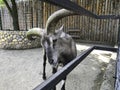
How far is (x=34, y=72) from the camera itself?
4.64m

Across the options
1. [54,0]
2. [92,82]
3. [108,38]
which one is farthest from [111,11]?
[54,0]

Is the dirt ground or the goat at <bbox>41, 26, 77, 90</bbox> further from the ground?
the goat at <bbox>41, 26, 77, 90</bbox>

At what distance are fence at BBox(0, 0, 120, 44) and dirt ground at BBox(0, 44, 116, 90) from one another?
2011 mm

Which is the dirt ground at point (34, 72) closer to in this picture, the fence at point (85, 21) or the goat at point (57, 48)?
the goat at point (57, 48)

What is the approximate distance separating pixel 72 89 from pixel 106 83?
0.84m

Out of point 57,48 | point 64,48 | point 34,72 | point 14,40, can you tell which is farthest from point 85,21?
point 57,48

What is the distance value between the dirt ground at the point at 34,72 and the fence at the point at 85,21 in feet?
6.60

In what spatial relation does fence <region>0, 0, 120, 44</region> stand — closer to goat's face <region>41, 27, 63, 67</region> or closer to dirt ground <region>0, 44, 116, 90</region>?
dirt ground <region>0, 44, 116, 90</region>

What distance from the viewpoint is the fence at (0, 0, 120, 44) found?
26.8 ft

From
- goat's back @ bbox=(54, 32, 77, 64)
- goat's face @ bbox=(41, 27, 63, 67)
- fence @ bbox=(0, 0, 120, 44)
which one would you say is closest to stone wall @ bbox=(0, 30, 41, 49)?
fence @ bbox=(0, 0, 120, 44)

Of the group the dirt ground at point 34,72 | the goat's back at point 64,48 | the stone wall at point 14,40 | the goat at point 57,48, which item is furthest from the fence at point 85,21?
the goat at point 57,48

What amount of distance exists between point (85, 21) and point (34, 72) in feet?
15.5

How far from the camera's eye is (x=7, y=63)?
542 cm

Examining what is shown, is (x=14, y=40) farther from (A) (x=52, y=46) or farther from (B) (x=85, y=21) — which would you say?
(A) (x=52, y=46)
